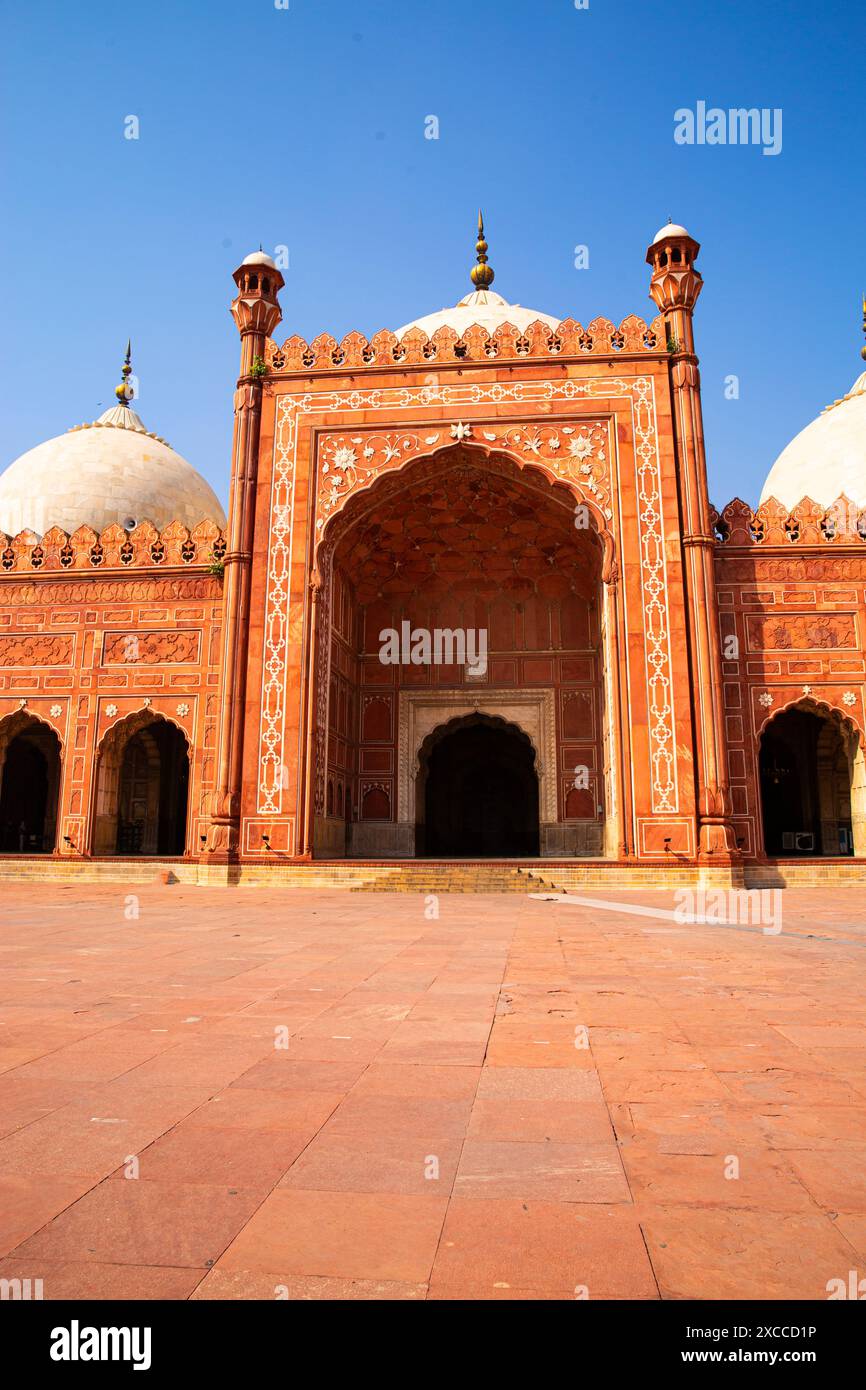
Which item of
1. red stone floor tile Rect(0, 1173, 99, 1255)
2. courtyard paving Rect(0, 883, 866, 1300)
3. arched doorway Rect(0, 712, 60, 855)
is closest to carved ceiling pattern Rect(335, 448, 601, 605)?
arched doorway Rect(0, 712, 60, 855)

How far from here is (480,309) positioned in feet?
62.9

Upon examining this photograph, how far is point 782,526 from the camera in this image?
13.7 meters

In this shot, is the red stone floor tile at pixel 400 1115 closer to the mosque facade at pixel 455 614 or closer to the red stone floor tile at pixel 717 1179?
the red stone floor tile at pixel 717 1179

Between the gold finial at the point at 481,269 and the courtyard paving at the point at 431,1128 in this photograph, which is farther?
the gold finial at the point at 481,269

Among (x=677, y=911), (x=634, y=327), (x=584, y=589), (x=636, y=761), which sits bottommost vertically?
(x=677, y=911)

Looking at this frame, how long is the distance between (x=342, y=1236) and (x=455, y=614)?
14.9 m

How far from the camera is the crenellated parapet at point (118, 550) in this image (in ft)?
47.4

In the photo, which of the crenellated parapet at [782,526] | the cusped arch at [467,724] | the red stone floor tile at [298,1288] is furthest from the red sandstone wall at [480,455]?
the red stone floor tile at [298,1288]

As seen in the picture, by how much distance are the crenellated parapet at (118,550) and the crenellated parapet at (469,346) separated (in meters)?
2.98

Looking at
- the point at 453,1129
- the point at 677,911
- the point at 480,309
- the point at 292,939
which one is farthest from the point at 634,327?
the point at 453,1129

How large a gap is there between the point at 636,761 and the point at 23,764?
1330cm

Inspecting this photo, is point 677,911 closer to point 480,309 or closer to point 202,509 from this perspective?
point 480,309

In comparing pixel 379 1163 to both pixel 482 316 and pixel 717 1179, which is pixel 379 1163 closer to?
pixel 717 1179

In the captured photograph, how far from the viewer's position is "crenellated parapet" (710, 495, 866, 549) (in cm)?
1359
